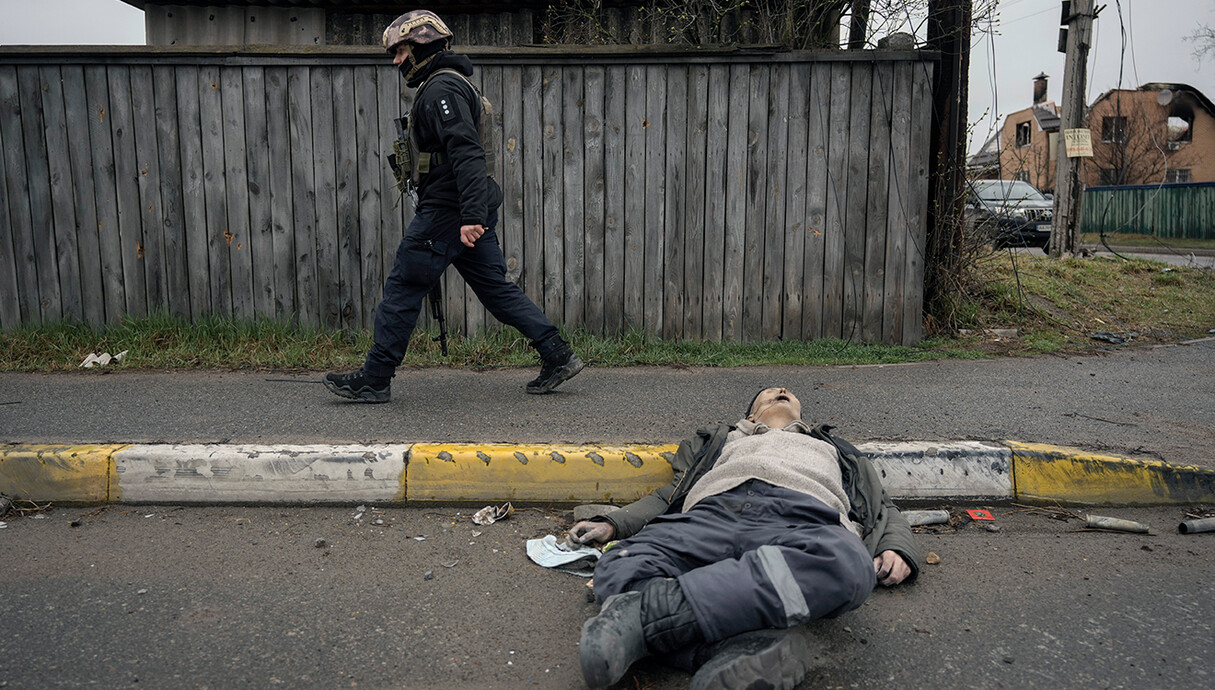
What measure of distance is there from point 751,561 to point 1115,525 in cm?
191

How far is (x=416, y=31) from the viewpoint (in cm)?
421

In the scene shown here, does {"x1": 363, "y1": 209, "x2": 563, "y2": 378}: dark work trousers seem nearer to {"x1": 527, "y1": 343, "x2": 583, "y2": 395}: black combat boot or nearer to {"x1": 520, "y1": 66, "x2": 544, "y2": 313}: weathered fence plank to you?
{"x1": 527, "y1": 343, "x2": 583, "y2": 395}: black combat boot

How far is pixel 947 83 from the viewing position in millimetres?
6121

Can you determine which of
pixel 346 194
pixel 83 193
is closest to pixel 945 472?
pixel 346 194

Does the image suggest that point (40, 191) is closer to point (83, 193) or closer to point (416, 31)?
point (83, 193)

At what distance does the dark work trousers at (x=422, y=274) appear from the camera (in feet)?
14.3

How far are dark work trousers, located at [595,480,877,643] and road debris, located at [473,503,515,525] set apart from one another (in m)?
0.87

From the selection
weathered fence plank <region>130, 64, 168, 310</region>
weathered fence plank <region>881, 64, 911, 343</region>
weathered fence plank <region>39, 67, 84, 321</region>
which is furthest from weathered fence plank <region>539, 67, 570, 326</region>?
weathered fence plank <region>39, 67, 84, 321</region>

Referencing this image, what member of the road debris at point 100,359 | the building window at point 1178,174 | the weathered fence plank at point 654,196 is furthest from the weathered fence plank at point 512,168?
the building window at point 1178,174

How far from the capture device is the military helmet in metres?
4.21

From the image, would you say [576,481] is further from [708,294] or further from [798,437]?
[708,294]

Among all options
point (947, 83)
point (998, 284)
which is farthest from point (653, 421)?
point (998, 284)

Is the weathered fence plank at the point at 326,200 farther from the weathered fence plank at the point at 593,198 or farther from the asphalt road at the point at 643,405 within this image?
the weathered fence plank at the point at 593,198

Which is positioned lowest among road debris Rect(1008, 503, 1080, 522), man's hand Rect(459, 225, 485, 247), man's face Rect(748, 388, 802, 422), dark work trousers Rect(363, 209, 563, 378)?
road debris Rect(1008, 503, 1080, 522)
